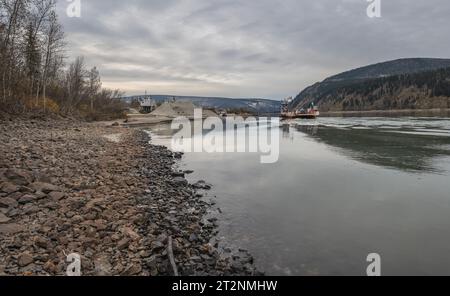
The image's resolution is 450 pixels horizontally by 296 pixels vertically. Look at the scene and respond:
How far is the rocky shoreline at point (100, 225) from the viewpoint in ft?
22.9

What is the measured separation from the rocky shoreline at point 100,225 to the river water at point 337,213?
104 centimetres

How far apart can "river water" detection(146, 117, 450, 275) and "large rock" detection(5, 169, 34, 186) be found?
20.8 ft

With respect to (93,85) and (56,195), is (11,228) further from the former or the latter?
(93,85)

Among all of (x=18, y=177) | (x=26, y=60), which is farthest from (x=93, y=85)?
(x=18, y=177)

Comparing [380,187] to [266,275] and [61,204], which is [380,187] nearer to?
[266,275]

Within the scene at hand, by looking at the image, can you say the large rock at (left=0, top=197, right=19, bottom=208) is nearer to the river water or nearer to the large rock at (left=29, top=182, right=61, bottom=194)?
the large rock at (left=29, top=182, right=61, bottom=194)

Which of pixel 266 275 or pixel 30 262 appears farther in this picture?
pixel 266 275

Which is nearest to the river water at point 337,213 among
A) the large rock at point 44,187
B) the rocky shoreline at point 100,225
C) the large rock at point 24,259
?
the rocky shoreline at point 100,225

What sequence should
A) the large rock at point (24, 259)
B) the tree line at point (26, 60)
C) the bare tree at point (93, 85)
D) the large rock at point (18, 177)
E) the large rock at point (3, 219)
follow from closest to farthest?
1. the large rock at point (24, 259)
2. the large rock at point (3, 219)
3. the large rock at point (18, 177)
4. the tree line at point (26, 60)
5. the bare tree at point (93, 85)

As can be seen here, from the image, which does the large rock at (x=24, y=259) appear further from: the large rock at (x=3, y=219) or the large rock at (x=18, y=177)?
the large rock at (x=18, y=177)

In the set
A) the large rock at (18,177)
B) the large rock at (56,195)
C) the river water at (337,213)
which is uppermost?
the large rock at (18,177)
